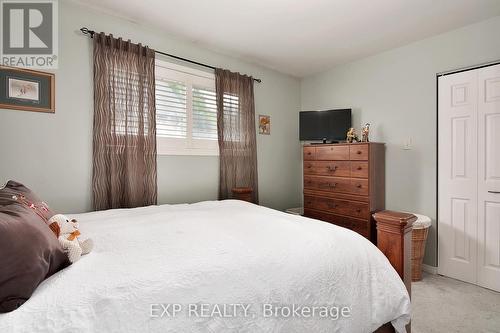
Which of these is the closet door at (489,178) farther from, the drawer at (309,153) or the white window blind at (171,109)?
the white window blind at (171,109)

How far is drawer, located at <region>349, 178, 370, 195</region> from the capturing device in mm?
2886

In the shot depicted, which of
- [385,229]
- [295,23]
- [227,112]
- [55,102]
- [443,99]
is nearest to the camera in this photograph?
[385,229]

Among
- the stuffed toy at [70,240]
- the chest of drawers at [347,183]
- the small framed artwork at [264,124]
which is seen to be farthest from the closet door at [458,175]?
the stuffed toy at [70,240]

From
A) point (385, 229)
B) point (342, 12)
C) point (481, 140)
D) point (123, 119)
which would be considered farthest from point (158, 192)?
point (481, 140)

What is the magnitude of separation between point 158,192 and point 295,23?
88.8 inches

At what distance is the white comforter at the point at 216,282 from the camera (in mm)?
794

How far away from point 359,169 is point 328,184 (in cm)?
46

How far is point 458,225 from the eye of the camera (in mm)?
2623

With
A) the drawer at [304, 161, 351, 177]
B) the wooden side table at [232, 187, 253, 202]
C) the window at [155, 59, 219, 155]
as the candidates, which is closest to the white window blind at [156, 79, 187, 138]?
the window at [155, 59, 219, 155]

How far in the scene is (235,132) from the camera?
10.7ft

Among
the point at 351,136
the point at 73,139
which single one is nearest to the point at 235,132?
the point at 351,136

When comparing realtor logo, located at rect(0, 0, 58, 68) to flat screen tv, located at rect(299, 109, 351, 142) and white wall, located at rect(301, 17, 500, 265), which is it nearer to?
flat screen tv, located at rect(299, 109, 351, 142)

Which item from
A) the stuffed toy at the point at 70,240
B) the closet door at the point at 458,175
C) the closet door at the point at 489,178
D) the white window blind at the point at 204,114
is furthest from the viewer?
the white window blind at the point at 204,114

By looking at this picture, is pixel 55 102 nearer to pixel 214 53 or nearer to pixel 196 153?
pixel 196 153
